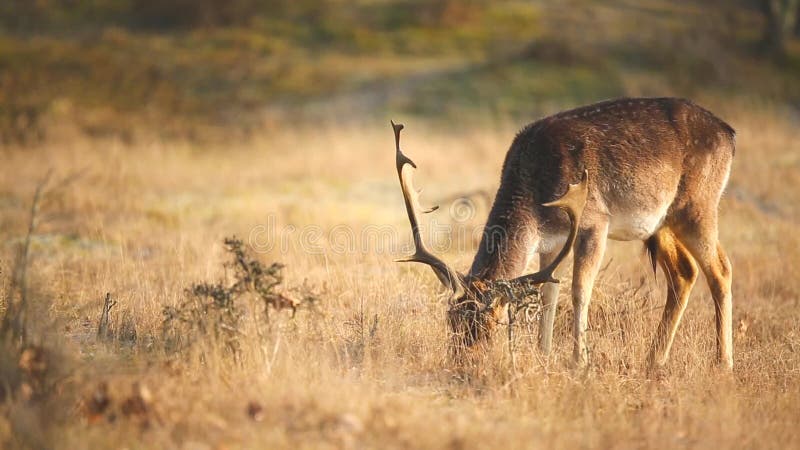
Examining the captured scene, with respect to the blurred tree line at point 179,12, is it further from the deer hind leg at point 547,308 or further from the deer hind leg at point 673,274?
the deer hind leg at point 547,308

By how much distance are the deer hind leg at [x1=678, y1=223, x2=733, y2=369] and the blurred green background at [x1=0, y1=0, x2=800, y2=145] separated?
15.0 m

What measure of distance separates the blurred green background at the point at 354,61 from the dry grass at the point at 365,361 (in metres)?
8.14

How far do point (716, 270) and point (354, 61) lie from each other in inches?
895

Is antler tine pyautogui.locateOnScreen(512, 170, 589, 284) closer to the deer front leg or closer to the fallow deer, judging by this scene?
the fallow deer

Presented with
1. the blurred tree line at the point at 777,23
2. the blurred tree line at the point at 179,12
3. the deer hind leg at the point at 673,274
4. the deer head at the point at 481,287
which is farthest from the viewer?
the blurred tree line at the point at 179,12

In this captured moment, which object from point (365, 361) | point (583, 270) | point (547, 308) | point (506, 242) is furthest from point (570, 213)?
point (365, 361)

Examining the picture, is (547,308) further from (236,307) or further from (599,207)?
(236,307)

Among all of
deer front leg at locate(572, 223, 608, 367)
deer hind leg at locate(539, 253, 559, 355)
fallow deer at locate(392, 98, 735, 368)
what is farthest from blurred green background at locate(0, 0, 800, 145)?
deer front leg at locate(572, 223, 608, 367)

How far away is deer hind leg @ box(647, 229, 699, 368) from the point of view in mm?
8328

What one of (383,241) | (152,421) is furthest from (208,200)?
(152,421)

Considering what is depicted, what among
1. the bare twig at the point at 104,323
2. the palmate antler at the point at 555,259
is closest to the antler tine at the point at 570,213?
the palmate antler at the point at 555,259

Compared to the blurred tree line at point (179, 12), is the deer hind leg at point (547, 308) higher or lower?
lower

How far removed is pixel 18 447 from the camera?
536cm

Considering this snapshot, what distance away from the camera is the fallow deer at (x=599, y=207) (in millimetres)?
7203
